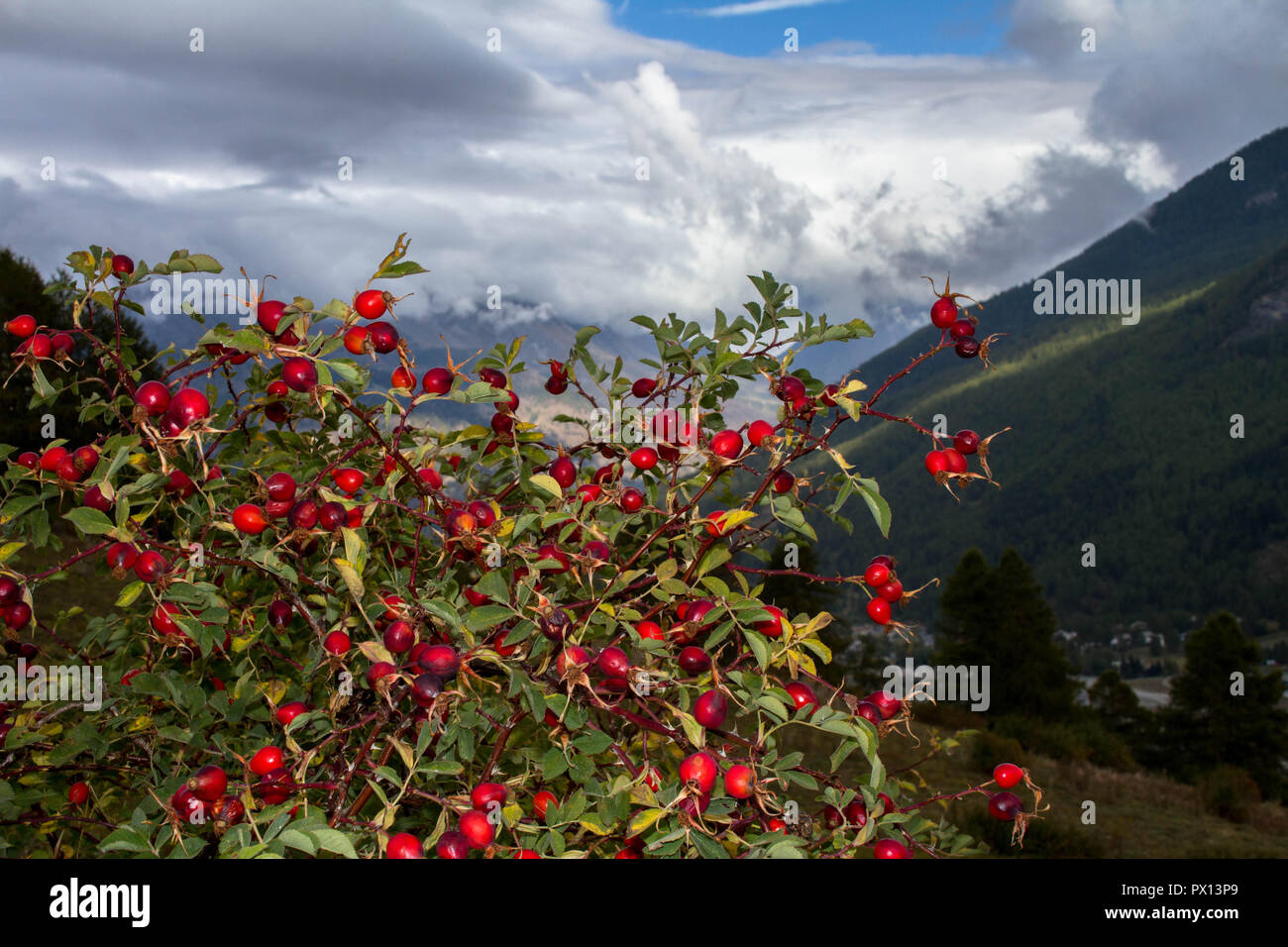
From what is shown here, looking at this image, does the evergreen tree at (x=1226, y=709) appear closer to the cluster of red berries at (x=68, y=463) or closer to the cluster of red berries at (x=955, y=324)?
the cluster of red berries at (x=955, y=324)

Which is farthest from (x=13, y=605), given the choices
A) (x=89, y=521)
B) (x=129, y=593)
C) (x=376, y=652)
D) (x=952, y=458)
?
(x=952, y=458)

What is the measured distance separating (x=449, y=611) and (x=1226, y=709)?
51.5 metres

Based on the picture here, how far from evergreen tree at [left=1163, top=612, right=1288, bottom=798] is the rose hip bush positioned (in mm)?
47416

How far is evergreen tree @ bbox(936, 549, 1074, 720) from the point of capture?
37.7 meters

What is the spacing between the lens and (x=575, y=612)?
9.23ft

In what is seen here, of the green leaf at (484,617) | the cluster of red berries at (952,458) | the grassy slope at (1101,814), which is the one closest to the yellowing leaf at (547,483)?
the green leaf at (484,617)

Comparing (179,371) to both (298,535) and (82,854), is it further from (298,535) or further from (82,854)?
(82,854)

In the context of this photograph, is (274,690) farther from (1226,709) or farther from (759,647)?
(1226,709)

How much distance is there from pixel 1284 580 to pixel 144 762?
198871mm

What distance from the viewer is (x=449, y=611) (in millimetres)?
2393

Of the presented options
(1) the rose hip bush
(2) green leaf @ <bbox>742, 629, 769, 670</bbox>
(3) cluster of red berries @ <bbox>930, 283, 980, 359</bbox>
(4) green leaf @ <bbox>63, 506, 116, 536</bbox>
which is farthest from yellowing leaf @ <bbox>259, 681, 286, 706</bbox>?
(3) cluster of red berries @ <bbox>930, 283, 980, 359</bbox>

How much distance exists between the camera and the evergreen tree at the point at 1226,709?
137 ft

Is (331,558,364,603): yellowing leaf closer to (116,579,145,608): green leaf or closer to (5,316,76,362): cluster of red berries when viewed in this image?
(116,579,145,608): green leaf
